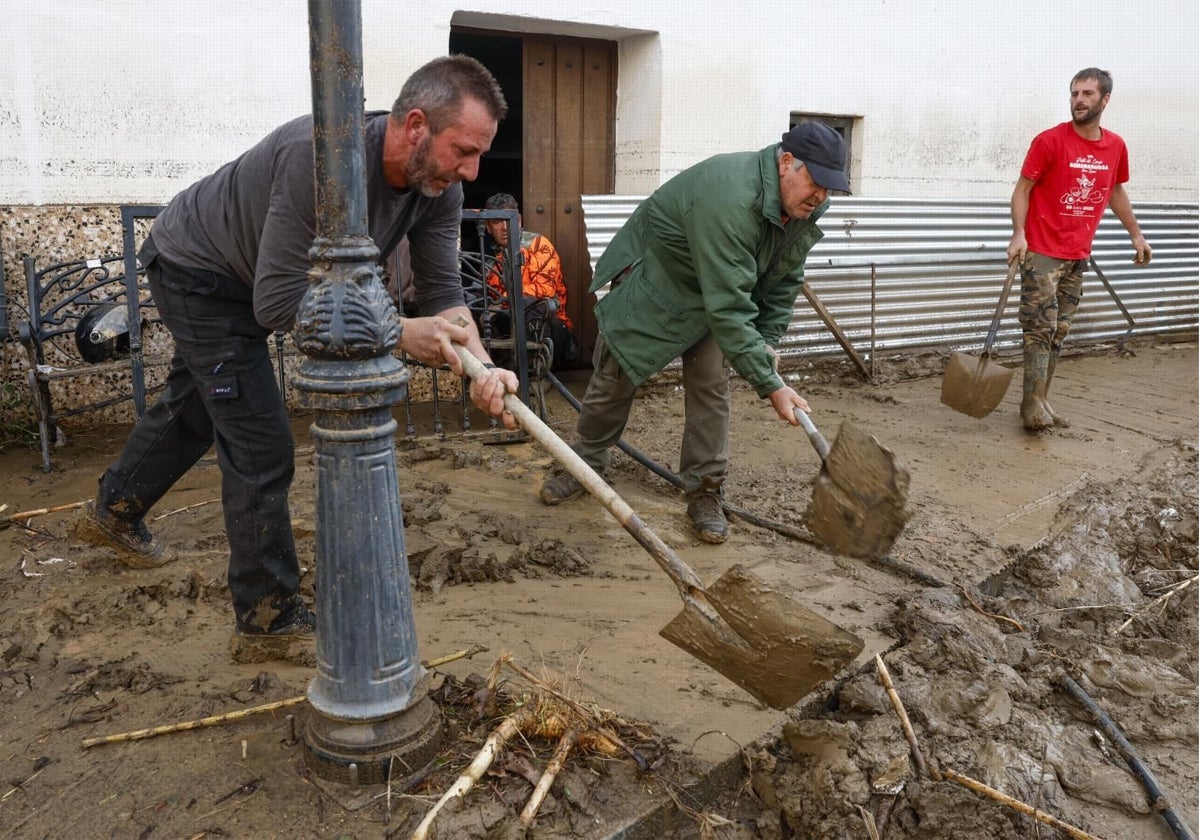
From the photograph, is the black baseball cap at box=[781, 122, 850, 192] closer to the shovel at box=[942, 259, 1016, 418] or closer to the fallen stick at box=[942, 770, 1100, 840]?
the fallen stick at box=[942, 770, 1100, 840]

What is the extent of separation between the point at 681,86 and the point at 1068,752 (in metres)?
5.20

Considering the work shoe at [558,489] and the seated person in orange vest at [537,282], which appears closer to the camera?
→ the work shoe at [558,489]

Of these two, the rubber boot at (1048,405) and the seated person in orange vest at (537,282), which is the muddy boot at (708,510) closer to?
the seated person in orange vest at (537,282)

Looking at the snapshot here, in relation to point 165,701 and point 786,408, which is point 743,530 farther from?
point 165,701

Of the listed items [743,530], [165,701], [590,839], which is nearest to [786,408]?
[743,530]

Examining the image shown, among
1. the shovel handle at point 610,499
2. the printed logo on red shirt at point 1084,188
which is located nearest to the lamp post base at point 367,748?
the shovel handle at point 610,499

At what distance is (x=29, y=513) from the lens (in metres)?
4.14

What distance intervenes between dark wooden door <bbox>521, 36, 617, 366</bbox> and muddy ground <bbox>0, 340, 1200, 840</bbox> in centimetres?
219

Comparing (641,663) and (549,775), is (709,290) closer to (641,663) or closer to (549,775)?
(641,663)

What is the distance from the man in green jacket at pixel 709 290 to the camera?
3727mm

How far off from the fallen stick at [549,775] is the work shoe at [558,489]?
2176 mm

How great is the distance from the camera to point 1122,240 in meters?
9.27

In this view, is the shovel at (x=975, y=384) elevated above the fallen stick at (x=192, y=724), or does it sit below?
above

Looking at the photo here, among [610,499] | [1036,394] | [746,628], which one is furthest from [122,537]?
[1036,394]
